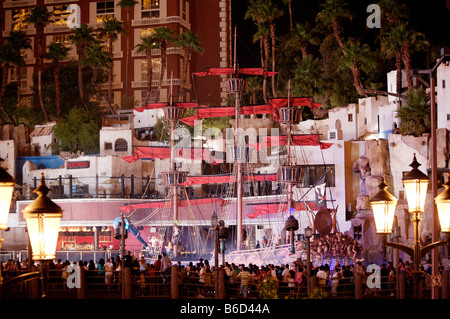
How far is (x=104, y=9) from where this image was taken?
74.1m

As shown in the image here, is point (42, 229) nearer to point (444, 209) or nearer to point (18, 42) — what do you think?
point (444, 209)

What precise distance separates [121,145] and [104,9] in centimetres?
1938

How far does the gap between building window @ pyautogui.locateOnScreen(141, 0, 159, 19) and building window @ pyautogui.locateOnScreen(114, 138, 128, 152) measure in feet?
55.2

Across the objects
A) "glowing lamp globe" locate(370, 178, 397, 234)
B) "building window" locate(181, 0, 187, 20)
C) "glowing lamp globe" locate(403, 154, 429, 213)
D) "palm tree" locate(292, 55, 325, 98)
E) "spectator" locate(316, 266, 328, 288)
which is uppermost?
"building window" locate(181, 0, 187, 20)

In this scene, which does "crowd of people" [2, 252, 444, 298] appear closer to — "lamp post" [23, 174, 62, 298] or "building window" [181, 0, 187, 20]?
"lamp post" [23, 174, 62, 298]

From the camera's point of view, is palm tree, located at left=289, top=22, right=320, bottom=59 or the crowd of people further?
palm tree, located at left=289, top=22, right=320, bottom=59

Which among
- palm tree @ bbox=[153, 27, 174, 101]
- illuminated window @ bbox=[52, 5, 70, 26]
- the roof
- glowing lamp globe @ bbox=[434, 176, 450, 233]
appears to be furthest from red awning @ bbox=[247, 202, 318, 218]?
illuminated window @ bbox=[52, 5, 70, 26]

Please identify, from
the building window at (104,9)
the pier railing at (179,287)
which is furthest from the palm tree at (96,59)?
the pier railing at (179,287)

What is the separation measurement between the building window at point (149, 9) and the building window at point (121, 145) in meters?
16.8

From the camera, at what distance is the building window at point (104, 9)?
7362 cm

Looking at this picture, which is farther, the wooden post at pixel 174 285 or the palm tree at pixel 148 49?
the palm tree at pixel 148 49

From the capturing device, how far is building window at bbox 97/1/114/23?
2899 inches

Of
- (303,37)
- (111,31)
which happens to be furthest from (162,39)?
(303,37)

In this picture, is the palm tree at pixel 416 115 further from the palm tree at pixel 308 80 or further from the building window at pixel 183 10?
the building window at pixel 183 10
